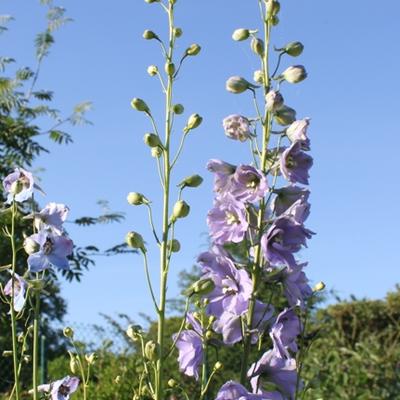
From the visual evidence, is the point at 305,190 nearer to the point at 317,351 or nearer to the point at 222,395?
the point at 222,395

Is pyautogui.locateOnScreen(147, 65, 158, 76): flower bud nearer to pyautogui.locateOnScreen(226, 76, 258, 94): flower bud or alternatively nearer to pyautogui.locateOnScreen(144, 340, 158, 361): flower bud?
pyautogui.locateOnScreen(226, 76, 258, 94): flower bud

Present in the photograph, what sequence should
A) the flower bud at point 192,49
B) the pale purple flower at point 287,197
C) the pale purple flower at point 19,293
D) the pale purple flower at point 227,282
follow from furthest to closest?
the pale purple flower at point 19,293 → the flower bud at point 192,49 → the pale purple flower at point 287,197 → the pale purple flower at point 227,282

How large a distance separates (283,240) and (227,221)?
134 millimetres

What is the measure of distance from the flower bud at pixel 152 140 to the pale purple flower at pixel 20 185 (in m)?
Answer: 0.51

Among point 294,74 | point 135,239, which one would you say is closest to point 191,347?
point 135,239

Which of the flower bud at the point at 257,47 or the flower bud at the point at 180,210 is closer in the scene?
the flower bud at the point at 180,210

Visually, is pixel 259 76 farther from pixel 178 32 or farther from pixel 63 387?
pixel 63 387

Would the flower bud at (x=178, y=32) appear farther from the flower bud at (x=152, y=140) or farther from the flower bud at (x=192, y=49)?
the flower bud at (x=152, y=140)

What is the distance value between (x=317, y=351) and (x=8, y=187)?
4467 millimetres

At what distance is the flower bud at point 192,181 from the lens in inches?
79.2

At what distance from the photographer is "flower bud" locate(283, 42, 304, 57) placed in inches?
88.5

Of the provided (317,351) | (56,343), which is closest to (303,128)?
(317,351)

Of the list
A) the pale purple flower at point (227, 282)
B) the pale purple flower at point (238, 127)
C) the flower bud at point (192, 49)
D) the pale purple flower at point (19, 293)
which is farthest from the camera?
the pale purple flower at point (19, 293)

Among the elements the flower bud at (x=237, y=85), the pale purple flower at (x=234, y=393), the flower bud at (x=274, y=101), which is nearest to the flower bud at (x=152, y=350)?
the pale purple flower at (x=234, y=393)
